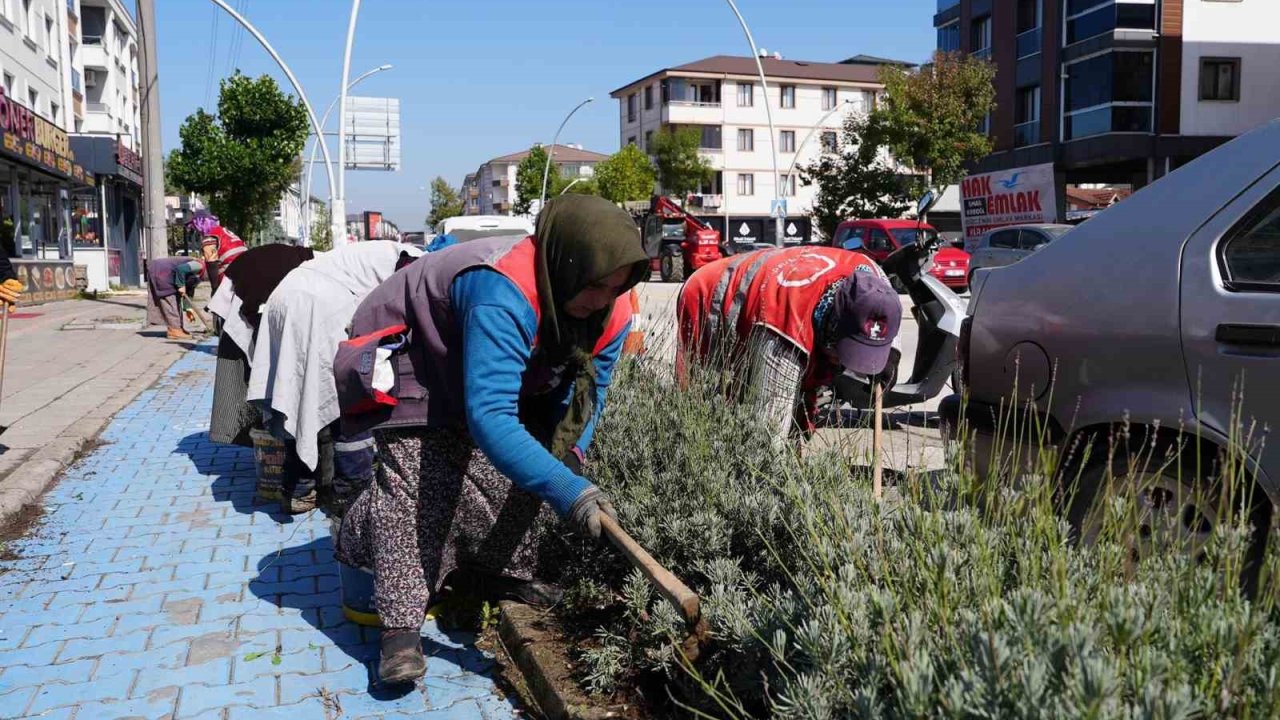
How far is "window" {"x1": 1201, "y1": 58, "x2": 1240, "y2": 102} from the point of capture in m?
33.0

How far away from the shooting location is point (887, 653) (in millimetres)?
2004

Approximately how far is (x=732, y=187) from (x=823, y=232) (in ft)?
104

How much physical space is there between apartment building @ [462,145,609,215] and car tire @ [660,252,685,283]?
256ft

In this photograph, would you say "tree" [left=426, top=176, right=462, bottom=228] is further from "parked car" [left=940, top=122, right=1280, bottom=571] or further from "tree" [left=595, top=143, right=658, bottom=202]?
"parked car" [left=940, top=122, right=1280, bottom=571]

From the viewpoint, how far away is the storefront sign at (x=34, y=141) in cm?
2134

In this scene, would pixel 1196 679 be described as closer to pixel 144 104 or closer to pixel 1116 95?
pixel 144 104

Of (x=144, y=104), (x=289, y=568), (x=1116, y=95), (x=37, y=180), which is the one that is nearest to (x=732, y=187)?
(x=1116, y=95)

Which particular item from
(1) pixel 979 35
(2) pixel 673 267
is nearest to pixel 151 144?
(2) pixel 673 267

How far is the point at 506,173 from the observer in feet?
468

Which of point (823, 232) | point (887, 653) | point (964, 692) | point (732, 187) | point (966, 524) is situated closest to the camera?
point (964, 692)

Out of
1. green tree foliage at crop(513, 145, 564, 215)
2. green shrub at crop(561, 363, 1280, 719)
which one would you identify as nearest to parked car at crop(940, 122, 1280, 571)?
green shrub at crop(561, 363, 1280, 719)

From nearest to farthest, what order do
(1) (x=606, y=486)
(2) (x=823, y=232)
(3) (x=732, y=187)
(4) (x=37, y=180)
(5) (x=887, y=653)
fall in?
(5) (x=887, y=653) < (1) (x=606, y=486) < (4) (x=37, y=180) < (2) (x=823, y=232) < (3) (x=732, y=187)

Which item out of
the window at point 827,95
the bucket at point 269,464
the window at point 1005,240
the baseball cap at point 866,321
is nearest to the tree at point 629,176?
the window at point 827,95

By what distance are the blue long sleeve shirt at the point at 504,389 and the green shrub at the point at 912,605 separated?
1.40 ft
